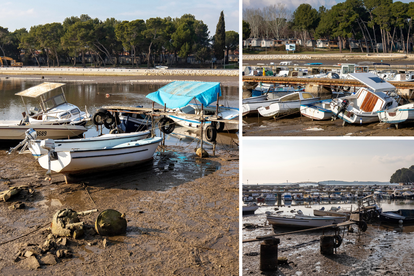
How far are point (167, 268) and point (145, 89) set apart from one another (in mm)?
40787

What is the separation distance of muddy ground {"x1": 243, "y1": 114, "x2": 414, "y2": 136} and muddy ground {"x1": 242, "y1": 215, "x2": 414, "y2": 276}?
13.9 feet

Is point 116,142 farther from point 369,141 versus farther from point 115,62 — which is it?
point 115,62

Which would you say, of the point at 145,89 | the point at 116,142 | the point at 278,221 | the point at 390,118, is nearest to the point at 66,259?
the point at 278,221

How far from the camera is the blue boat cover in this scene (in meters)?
14.8

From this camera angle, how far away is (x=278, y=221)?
9.78 meters

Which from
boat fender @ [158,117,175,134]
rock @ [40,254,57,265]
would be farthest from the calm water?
rock @ [40,254,57,265]

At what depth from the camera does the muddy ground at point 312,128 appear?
13.2 meters

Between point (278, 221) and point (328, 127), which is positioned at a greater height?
point (328, 127)

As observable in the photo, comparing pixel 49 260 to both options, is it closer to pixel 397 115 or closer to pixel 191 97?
pixel 191 97

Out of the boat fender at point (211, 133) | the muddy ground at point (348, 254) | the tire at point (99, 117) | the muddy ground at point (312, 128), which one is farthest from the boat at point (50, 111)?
the muddy ground at point (348, 254)

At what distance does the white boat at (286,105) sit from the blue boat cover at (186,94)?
9.89 feet

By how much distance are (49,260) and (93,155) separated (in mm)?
5313

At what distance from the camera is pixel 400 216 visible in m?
10.3

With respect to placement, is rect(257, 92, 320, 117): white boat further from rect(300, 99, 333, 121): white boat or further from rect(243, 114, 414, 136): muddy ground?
rect(300, 99, 333, 121): white boat
